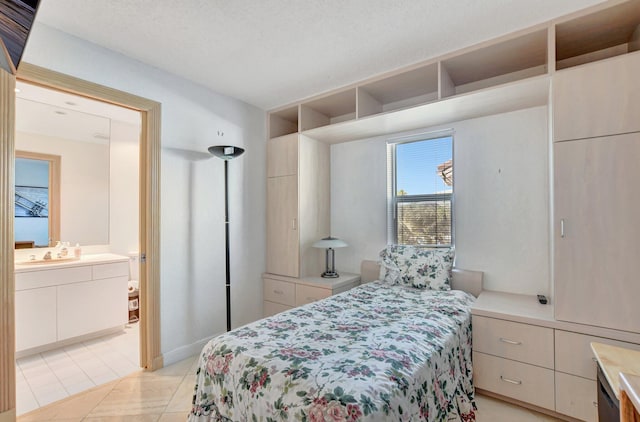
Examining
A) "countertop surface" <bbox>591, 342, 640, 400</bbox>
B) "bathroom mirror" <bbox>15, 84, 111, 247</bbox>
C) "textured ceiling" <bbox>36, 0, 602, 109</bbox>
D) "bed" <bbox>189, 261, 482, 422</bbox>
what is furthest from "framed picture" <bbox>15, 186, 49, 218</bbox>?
"countertop surface" <bbox>591, 342, 640, 400</bbox>


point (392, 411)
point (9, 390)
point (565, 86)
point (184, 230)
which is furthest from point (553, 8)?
point (9, 390)

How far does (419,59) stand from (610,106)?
1.31 m

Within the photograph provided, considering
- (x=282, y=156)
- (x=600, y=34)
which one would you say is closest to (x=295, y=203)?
(x=282, y=156)

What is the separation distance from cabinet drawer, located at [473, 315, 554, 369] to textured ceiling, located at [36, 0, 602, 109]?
204cm

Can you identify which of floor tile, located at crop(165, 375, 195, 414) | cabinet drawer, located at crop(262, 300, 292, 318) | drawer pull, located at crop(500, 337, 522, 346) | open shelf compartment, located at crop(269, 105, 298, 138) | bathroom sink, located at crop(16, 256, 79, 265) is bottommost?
floor tile, located at crop(165, 375, 195, 414)

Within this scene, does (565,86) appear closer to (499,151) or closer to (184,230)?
(499,151)

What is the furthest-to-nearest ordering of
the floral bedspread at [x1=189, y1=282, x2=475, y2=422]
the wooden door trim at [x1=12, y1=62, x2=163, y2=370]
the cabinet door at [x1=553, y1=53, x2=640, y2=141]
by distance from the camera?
the wooden door trim at [x1=12, y1=62, x2=163, y2=370], the cabinet door at [x1=553, y1=53, x2=640, y2=141], the floral bedspread at [x1=189, y1=282, x2=475, y2=422]

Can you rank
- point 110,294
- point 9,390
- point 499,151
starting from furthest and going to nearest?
point 110,294 < point 499,151 < point 9,390

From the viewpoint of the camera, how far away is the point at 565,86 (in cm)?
192

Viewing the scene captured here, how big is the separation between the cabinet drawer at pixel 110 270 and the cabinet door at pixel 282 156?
2011 millimetres

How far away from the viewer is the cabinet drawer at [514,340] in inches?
77.0

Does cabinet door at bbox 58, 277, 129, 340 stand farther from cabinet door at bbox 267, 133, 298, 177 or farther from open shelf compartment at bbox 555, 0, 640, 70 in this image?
open shelf compartment at bbox 555, 0, 640, 70

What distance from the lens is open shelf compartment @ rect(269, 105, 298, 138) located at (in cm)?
364

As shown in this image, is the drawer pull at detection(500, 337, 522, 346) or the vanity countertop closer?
the drawer pull at detection(500, 337, 522, 346)
